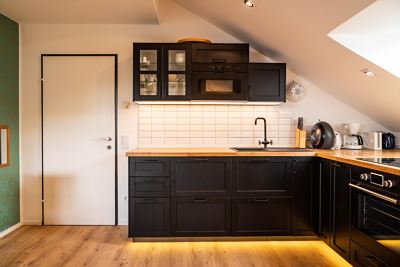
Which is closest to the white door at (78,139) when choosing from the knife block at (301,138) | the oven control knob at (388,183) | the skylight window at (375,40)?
the knife block at (301,138)

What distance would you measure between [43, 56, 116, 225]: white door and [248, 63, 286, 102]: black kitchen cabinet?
1.61 m

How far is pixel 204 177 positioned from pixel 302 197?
3.25 ft

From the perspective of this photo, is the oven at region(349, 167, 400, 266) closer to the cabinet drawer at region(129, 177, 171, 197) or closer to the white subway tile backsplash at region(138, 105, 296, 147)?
the white subway tile backsplash at region(138, 105, 296, 147)

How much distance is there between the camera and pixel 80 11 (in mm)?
2867

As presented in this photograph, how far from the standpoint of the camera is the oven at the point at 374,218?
66.6 inches

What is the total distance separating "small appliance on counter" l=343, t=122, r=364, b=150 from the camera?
3017 millimetres

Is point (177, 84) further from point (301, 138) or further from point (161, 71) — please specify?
point (301, 138)

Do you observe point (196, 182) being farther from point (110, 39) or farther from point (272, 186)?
point (110, 39)

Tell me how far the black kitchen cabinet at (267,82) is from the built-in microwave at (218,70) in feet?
0.32

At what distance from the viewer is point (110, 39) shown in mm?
3221

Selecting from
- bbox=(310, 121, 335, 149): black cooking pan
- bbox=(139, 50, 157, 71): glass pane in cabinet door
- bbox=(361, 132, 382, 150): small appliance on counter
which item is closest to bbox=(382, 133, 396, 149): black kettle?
bbox=(361, 132, 382, 150): small appliance on counter

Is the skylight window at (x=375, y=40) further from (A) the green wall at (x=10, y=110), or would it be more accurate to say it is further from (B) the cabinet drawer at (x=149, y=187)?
(A) the green wall at (x=10, y=110)

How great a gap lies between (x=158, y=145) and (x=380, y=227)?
226 cm

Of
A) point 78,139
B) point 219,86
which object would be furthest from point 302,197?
point 78,139
